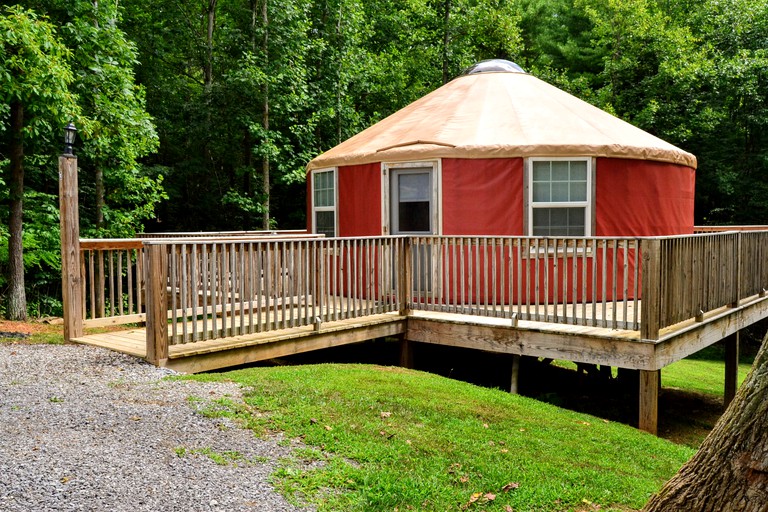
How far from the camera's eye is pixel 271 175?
742 inches

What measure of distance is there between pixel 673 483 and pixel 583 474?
5.40 ft

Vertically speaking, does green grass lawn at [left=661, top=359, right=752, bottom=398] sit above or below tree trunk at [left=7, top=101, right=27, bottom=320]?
below

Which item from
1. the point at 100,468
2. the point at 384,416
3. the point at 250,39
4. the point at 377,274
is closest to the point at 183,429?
the point at 100,468

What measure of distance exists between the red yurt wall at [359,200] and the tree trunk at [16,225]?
16.2ft

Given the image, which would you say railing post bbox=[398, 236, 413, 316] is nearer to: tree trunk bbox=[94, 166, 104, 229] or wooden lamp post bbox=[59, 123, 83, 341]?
wooden lamp post bbox=[59, 123, 83, 341]

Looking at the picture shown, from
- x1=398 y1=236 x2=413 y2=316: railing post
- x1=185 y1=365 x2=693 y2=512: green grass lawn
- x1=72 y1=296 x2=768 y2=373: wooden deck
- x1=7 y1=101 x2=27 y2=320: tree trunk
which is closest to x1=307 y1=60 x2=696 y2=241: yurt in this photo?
x1=398 y1=236 x2=413 y2=316: railing post

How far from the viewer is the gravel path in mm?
3418

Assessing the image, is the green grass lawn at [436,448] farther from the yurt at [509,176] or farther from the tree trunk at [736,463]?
the yurt at [509,176]

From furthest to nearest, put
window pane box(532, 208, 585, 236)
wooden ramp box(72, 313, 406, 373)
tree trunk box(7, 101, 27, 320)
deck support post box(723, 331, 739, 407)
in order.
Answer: tree trunk box(7, 101, 27, 320), deck support post box(723, 331, 739, 407), window pane box(532, 208, 585, 236), wooden ramp box(72, 313, 406, 373)

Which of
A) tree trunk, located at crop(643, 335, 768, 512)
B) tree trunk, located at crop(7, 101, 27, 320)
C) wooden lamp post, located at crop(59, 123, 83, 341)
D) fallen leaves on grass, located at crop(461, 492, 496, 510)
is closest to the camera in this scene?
tree trunk, located at crop(643, 335, 768, 512)

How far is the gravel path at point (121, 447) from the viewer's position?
11.2ft

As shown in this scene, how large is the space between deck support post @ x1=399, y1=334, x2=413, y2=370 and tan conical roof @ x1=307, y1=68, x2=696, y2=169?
2.68 meters

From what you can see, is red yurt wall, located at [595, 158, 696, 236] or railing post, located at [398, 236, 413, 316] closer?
railing post, located at [398, 236, 413, 316]

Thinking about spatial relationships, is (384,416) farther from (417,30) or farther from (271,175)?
(417,30)
